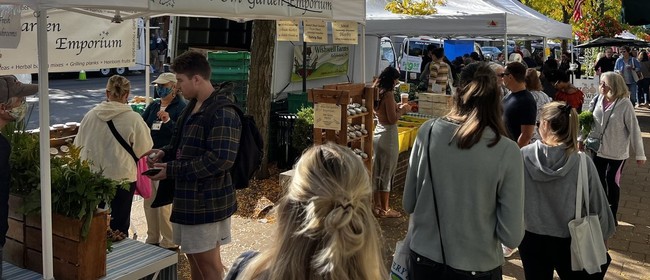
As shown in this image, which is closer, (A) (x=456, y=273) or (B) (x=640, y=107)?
(A) (x=456, y=273)

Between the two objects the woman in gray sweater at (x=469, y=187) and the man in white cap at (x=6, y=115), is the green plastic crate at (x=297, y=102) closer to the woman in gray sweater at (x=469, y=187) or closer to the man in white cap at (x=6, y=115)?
the man in white cap at (x=6, y=115)

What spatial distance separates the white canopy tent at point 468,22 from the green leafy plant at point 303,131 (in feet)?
11.3

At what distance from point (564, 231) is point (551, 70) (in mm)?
5036

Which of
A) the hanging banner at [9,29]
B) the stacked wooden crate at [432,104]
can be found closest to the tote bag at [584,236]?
the hanging banner at [9,29]

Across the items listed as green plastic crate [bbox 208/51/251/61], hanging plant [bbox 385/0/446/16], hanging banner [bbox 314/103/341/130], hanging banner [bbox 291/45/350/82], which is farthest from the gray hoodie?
hanging plant [bbox 385/0/446/16]

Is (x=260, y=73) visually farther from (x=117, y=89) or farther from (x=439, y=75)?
(x=439, y=75)

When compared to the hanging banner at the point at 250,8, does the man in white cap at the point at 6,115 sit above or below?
below

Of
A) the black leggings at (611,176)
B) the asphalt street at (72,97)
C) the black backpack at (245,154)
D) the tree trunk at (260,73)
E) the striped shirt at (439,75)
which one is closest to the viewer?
the black backpack at (245,154)

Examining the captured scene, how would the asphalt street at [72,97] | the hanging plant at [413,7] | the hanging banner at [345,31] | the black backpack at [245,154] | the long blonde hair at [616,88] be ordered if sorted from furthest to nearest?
the asphalt street at [72,97] < the hanging plant at [413,7] < the hanging banner at [345,31] < the long blonde hair at [616,88] < the black backpack at [245,154]

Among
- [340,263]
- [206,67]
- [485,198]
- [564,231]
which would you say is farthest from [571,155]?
[340,263]

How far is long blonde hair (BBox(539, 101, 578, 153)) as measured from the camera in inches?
137

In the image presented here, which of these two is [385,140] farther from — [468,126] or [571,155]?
[468,126]

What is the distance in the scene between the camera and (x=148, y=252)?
12.2 ft

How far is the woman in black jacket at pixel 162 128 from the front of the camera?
543 centimetres
